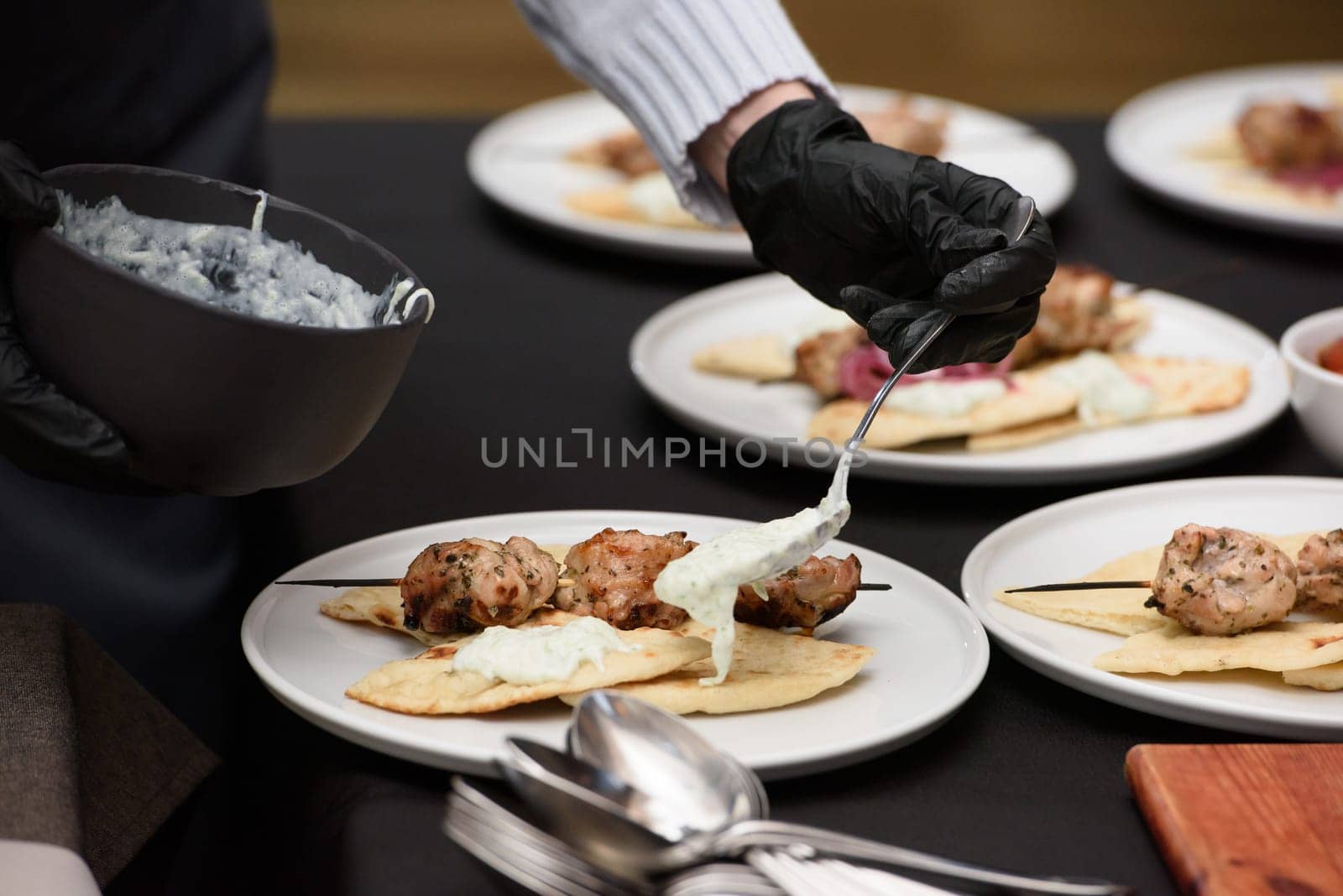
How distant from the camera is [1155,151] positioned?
343cm

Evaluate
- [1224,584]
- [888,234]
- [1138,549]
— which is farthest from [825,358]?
[1224,584]

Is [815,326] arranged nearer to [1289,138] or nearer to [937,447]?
[937,447]

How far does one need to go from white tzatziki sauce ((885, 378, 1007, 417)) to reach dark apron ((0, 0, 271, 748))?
1.02 meters

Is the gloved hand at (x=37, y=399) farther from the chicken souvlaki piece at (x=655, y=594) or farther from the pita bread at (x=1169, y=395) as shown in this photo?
the pita bread at (x=1169, y=395)

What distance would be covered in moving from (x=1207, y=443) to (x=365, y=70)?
6900mm

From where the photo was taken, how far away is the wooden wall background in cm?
800

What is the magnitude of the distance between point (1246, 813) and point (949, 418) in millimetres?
975

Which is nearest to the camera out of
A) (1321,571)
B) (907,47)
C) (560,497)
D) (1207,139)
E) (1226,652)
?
(1226,652)

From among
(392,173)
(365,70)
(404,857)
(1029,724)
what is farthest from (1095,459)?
(365,70)

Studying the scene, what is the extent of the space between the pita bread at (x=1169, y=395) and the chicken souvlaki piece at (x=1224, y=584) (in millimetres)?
520

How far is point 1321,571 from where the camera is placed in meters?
1.71

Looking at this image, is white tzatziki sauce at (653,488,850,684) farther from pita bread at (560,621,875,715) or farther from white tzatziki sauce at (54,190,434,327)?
white tzatziki sauce at (54,190,434,327)

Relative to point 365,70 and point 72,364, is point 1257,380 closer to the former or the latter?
point 72,364

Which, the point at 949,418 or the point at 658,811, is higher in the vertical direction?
the point at 658,811
